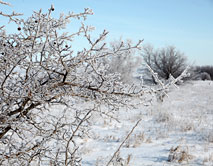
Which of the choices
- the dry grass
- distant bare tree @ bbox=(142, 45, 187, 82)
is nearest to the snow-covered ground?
the dry grass

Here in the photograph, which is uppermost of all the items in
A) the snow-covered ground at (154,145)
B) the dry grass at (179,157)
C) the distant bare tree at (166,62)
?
the distant bare tree at (166,62)

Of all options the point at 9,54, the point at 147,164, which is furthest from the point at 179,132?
the point at 9,54

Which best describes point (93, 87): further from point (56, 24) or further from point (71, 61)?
point (56, 24)

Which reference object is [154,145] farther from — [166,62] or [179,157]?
[166,62]

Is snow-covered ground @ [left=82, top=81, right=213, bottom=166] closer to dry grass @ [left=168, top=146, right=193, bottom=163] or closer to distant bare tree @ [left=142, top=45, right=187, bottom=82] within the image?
dry grass @ [left=168, top=146, right=193, bottom=163]

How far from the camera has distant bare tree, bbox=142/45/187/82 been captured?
53.2 feet

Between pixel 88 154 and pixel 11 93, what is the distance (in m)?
3.54

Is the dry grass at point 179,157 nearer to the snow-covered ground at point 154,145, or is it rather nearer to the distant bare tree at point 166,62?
the snow-covered ground at point 154,145

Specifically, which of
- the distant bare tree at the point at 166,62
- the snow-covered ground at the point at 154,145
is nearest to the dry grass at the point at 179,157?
the snow-covered ground at the point at 154,145

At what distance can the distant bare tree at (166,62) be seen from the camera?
16.2 m

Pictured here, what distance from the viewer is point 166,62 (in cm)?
1691

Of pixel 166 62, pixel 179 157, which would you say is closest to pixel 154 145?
pixel 179 157

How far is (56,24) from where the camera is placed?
1300 mm

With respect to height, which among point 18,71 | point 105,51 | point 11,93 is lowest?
point 11,93
